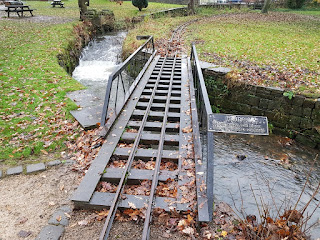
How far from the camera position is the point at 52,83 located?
880 cm

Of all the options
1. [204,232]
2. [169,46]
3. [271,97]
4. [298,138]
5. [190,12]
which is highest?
[190,12]

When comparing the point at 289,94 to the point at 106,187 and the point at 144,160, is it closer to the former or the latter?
the point at 144,160

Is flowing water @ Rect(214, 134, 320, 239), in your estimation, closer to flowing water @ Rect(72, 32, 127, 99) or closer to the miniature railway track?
the miniature railway track

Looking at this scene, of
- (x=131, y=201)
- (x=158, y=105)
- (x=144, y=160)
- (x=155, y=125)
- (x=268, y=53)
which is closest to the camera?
(x=131, y=201)

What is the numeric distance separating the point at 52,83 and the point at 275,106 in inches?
310

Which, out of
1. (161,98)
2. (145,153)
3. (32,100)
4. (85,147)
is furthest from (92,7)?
(145,153)

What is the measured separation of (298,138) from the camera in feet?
26.7

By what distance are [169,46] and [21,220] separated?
13.0 meters

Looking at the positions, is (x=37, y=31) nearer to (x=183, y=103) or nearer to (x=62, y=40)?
(x=62, y=40)

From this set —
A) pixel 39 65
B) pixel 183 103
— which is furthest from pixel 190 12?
pixel 183 103

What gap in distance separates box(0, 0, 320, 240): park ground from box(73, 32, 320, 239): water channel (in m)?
2.04

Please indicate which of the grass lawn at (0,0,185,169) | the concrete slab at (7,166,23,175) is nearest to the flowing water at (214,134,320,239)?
the grass lawn at (0,0,185,169)

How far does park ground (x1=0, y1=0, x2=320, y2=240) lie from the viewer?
417 cm

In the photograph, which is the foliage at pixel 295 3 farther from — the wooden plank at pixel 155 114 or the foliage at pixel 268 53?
the wooden plank at pixel 155 114
